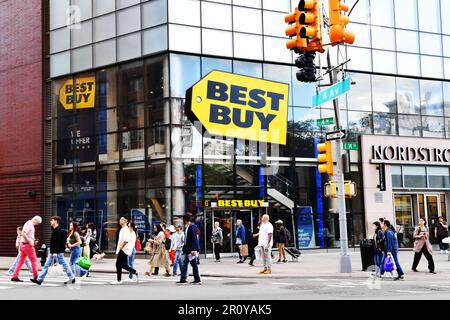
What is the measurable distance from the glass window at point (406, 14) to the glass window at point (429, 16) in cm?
43

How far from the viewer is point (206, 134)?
29.6 metres

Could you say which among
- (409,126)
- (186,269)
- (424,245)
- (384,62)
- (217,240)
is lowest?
(186,269)

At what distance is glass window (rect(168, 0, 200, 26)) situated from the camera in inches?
1152

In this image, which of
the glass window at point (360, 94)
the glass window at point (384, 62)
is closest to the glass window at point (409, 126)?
the glass window at point (360, 94)

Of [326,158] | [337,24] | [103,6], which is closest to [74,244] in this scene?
[326,158]

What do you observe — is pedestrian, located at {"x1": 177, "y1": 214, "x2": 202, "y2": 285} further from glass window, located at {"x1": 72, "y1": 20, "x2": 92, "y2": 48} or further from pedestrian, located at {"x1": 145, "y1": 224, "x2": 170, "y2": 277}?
glass window, located at {"x1": 72, "y1": 20, "x2": 92, "y2": 48}

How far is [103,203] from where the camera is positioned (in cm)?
3112

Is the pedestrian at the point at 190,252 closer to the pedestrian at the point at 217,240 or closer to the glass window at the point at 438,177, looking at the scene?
the pedestrian at the point at 217,240

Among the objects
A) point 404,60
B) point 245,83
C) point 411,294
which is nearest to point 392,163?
point 404,60

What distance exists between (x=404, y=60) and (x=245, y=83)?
10015 mm

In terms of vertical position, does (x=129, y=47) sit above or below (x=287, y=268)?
above

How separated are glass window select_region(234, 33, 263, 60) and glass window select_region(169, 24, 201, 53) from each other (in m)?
2.09

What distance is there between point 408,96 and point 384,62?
2.44 metres

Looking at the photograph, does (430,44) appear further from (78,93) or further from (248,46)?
(78,93)
